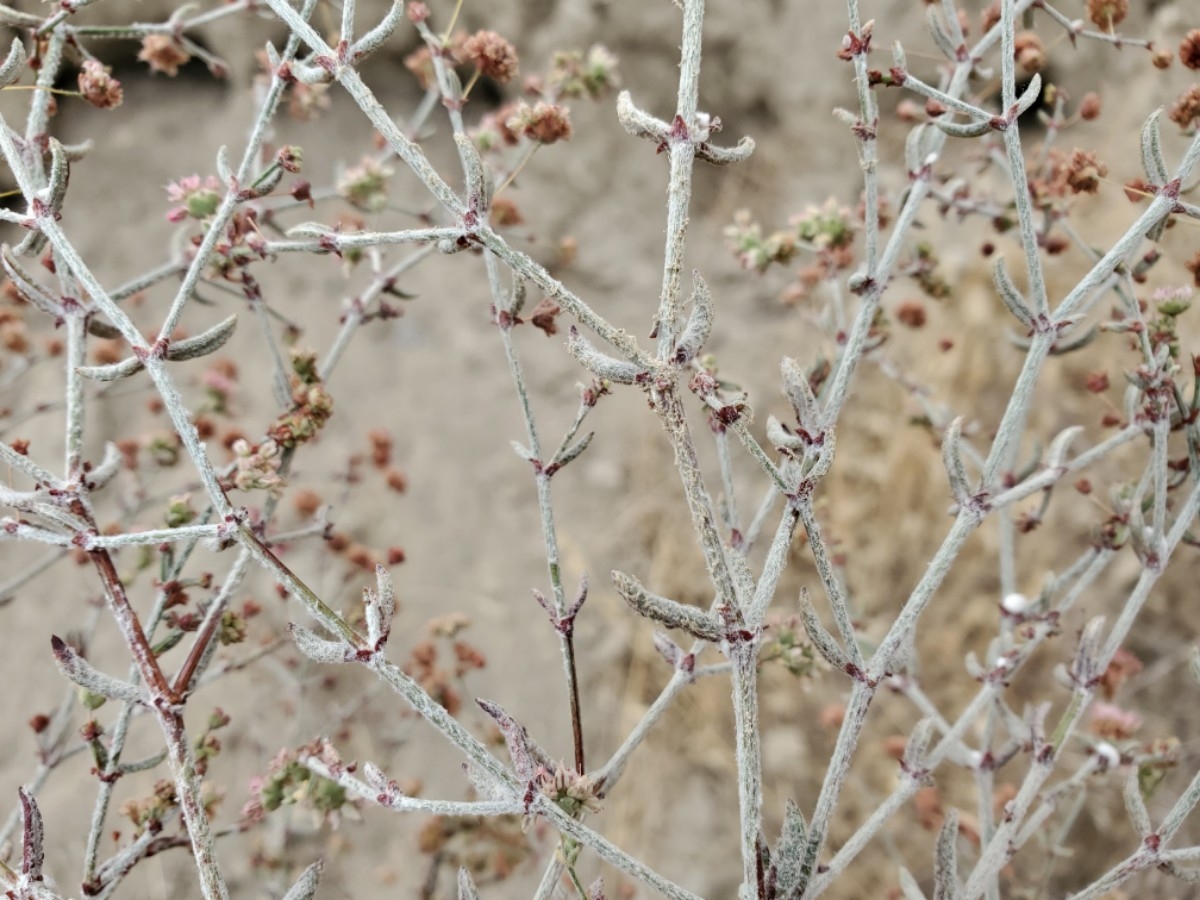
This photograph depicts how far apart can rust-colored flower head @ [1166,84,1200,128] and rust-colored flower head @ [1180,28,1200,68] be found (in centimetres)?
3

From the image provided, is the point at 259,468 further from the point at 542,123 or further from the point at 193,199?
the point at 542,123

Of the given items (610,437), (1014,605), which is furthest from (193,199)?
(610,437)

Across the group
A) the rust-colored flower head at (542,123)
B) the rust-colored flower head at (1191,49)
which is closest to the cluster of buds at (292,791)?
the rust-colored flower head at (542,123)

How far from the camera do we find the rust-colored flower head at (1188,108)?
0.93 m

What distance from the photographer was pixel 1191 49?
3.09 ft

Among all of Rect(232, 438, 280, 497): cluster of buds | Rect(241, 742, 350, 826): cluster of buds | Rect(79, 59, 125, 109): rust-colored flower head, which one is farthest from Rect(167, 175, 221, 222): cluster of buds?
Rect(241, 742, 350, 826): cluster of buds

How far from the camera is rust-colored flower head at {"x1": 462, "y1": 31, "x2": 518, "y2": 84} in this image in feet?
3.30

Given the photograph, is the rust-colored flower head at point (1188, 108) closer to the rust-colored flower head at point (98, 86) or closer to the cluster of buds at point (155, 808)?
the rust-colored flower head at point (98, 86)

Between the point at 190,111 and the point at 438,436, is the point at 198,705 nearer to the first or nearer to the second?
the point at 438,436

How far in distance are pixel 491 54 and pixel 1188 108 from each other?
70 centimetres

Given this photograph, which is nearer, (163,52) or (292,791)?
(292,791)

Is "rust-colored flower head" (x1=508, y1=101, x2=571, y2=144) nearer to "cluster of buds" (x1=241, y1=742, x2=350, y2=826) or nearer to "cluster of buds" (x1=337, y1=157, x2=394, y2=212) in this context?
"cluster of buds" (x1=337, y1=157, x2=394, y2=212)

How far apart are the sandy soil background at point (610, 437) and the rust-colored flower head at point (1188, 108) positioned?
127 centimetres

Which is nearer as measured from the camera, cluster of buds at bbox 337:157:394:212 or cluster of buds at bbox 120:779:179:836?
cluster of buds at bbox 120:779:179:836
